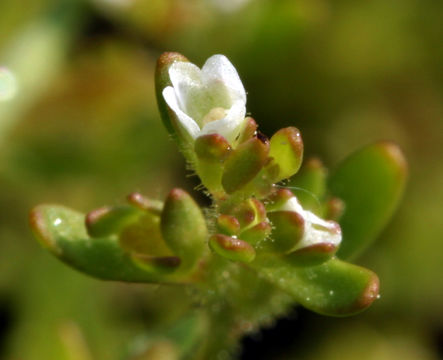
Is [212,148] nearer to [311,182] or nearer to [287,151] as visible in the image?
[287,151]

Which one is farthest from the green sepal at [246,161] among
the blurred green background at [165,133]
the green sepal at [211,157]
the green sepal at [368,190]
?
the blurred green background at [165,133]

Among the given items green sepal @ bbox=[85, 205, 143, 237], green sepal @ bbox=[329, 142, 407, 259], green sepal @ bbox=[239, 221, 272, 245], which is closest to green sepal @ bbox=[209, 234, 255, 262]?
green sepal @ bbox=[239, 221, 272, 245]

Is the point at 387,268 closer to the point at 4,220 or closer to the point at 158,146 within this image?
the point at 158,146

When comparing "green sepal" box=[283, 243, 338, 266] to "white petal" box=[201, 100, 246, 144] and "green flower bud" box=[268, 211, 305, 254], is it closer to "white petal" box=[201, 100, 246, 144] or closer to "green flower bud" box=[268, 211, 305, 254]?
"green flower bud" box=[268, 211, 305, 254]

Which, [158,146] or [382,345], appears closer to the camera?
[382,345]

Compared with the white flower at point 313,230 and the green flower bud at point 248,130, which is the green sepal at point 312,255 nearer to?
the white flower at point 313,230

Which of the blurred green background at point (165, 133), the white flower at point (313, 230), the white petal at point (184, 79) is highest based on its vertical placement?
the white petal at point (184, 79)

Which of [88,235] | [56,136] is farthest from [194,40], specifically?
[88,235]

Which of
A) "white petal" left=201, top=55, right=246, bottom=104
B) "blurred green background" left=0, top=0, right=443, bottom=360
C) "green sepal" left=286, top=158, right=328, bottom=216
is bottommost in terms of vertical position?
"blurred green background" left=0, top=0, right=443, bottom=360
